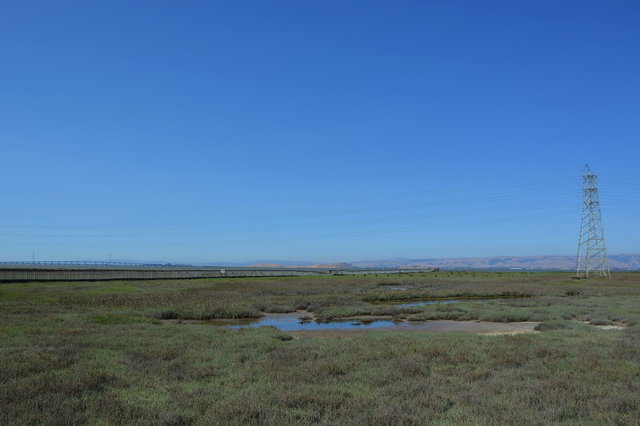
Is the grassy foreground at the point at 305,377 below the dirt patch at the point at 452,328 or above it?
above

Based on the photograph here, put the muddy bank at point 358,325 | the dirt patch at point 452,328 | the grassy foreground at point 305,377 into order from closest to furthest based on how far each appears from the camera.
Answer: the grassy foreground at point 305,377 < the dirt patch at point 452,328 < the muddy bank at point 358,325

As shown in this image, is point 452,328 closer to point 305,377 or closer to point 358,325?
point 358,325

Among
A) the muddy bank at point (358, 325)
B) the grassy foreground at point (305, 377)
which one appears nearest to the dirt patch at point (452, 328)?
the muddy bank at point (358, 325)

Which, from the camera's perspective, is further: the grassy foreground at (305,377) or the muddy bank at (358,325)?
the muddy bank at (358,325)

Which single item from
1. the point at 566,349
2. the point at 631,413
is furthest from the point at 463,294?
the point at 631,413

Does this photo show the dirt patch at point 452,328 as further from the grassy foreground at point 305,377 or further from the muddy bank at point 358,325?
the grassy foreground at point 305,377

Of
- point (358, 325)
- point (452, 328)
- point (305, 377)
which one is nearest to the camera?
point (305, 377)

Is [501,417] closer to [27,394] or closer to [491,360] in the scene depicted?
[491,360]

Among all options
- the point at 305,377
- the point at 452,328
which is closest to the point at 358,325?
the point at 452,328

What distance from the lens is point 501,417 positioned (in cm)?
879

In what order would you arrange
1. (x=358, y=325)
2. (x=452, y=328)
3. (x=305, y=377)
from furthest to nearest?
(x=358, y=325) < (x=452, y=328) < (x=305, y=377)

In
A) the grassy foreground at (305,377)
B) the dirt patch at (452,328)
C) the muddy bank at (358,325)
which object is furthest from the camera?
the muddy bank at (358,325)

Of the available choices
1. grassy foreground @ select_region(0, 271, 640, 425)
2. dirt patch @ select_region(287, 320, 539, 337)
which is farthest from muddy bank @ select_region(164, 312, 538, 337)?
grassy foreground @ select_region(0, 271, 640, 425)

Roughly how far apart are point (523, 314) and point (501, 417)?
2295 cm
